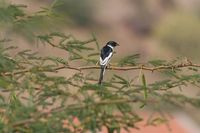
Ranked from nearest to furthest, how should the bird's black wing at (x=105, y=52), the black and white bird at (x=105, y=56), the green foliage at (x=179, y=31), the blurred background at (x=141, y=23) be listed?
1. the black and white bird at (x=105, y=56)
2. the bird's black wing at (x=105, y=52)
3. the green foliage at (x=179, y=31)
4. the blurred background at (x=141, y=23)

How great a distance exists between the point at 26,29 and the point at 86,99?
5.33 feet

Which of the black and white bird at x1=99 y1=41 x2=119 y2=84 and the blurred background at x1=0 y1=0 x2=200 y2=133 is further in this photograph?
the blurred background at x1=0 y1=0 x2=200 y2=133

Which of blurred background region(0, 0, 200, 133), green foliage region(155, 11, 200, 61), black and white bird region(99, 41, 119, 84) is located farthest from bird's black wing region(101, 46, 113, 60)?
green foliage region(155, 11, 200, 61)

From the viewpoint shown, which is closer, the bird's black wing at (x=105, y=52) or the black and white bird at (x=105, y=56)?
the black and white bird at (x=105, y=56)

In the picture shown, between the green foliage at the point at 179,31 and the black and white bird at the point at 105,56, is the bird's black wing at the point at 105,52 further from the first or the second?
the green foliage at the point at 179,31

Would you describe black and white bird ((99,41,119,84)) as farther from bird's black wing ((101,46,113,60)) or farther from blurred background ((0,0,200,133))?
blurred background ((0,0,200,133))

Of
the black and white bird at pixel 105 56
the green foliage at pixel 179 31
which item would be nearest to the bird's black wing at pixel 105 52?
the black and white bird at pixel 105 56

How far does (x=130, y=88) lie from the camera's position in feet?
16.3

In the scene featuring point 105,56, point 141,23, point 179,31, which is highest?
point 141,23

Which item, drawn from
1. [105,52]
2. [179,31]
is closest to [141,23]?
[179,31]

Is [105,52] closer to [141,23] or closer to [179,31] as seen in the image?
[179,31]

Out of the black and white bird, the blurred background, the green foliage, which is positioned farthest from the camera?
the blurred background

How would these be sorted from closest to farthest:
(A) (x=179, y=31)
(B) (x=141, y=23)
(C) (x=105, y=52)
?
(C) (x=105, y=52) < (A) (x=179, y=31) < (B) (x=141, y=23)

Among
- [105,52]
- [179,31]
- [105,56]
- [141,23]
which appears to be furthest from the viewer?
[141,23]
